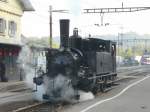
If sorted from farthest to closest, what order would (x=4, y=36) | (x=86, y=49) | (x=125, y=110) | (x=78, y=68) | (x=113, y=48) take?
(x=4, y=36)
(x=113, y=48)
(x=86, y=49)
(x=78, y=68)
(x=125, y=110)

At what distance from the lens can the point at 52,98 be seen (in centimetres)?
1875

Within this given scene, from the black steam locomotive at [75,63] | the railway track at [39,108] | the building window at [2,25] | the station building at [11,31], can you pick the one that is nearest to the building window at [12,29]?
the station building at [11,31]

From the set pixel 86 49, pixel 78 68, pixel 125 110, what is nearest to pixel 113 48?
pixel 86 49

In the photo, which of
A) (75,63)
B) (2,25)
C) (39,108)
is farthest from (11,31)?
(39,108)

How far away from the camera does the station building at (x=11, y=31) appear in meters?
37.9

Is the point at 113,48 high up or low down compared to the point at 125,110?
up

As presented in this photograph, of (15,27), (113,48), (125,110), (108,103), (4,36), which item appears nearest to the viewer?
(125,110)

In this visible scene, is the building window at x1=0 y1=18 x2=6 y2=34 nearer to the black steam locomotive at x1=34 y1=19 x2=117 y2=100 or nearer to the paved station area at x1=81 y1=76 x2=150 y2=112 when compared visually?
the black steam locomotive at x1=34 y1=19 x2=117 y2=100

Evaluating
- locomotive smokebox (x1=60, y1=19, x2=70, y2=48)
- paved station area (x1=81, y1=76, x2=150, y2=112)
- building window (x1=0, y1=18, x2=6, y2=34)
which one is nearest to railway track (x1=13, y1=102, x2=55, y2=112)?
paved station area (x1=81, y1=76, x2=150, y2=112)

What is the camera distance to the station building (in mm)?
37878

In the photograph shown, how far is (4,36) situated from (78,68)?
23.2 m

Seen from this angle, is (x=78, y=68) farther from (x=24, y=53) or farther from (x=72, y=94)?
(x=24, y=53)

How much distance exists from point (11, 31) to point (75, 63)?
2519 cm

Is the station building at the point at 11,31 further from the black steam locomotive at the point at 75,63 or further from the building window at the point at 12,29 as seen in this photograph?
the black steam locomotive at the point at 75,63
